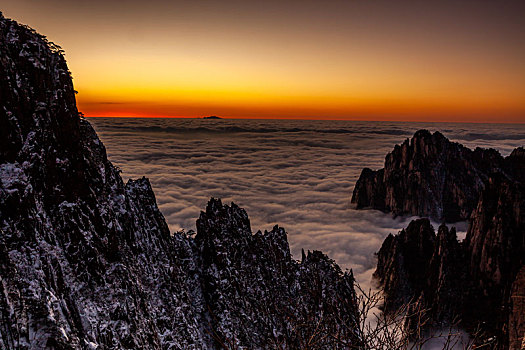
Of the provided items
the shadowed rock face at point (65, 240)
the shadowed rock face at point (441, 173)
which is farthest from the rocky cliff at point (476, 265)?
the shadowed rock face at point (441, 173)

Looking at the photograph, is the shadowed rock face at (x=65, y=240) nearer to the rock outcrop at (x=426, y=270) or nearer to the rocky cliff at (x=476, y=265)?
the rocky cliff at (x=476, y=265)

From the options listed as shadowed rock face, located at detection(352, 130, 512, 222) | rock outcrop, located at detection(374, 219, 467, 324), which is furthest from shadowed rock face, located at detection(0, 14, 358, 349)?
shadowed rock face, located at detection(352, 130, 512, 222)

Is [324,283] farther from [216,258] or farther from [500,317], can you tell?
[500,317]

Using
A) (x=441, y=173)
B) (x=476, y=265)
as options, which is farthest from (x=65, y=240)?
(x=441, y=173)

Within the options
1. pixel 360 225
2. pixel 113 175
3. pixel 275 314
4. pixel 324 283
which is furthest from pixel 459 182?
pixel 113 175

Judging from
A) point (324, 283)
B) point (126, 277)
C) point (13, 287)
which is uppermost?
point (13, 287)

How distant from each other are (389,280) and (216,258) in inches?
1345

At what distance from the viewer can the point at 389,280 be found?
45.5 metres

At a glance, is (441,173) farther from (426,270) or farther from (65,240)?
(65,240)

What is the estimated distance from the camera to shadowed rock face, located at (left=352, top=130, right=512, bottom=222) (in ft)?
257

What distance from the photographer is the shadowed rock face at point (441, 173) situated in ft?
257

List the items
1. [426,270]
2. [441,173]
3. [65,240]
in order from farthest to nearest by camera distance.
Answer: [441,173]
[426,270]
[65,240]

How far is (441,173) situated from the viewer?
79812 millimetres

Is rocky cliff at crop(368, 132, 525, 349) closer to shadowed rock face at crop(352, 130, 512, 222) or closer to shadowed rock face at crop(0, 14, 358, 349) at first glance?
shadowed rock face at crop(0, 14, 358, 349)
